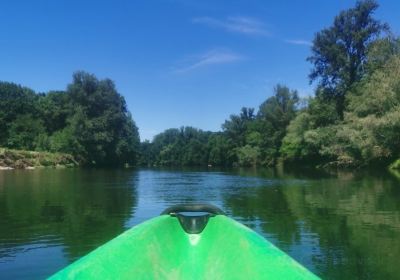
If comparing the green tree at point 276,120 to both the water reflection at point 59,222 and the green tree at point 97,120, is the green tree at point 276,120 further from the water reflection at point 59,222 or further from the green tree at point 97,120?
the water reflection at point 59,222

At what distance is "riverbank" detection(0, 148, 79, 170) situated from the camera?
261 ft

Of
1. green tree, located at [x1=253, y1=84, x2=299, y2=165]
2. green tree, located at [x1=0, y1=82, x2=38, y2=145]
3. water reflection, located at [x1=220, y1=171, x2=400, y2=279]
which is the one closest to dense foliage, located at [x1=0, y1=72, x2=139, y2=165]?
green tree, located at [x1=0, y1=82, x2=38, y2=145]

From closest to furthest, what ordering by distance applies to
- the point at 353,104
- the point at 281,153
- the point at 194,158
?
the point at 353,104
the point at 281,153
the point at 194,158

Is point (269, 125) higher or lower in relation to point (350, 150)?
higher

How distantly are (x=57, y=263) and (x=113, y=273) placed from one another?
6.11 m

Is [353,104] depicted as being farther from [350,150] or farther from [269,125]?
[269,125]

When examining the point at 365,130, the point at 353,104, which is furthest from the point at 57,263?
the point at 353,104

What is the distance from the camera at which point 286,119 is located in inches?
4067

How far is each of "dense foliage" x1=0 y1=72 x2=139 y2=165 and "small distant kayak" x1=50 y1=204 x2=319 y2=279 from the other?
88.1m

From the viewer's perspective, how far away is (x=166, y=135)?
197 m

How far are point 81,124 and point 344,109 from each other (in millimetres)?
49940

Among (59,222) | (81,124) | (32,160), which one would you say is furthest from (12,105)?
(59,222)

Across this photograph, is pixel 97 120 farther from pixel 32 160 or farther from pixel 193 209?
pixel 193 209

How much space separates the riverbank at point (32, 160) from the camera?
79.4 metres
